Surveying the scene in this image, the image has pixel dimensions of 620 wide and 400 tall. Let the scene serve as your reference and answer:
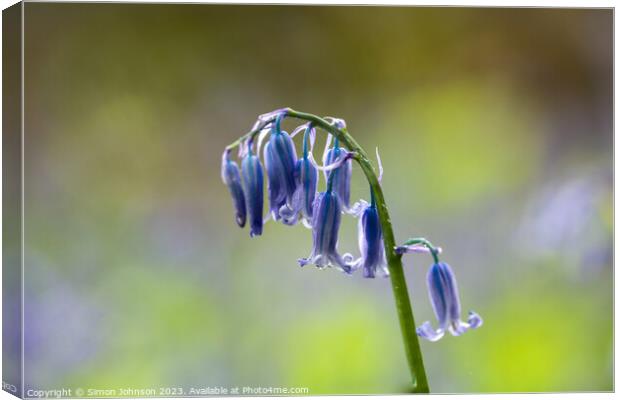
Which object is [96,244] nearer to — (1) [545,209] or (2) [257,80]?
(2) [257,80]

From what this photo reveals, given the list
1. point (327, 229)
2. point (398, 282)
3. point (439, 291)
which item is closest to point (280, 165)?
point (327, 229)

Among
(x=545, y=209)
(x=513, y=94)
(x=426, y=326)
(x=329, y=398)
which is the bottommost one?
(x=329, y=398)

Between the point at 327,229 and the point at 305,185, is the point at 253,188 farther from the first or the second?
the point at 327,229

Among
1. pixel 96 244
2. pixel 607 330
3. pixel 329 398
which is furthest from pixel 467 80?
→ pixel 96 244

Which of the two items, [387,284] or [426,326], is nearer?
[426,326]

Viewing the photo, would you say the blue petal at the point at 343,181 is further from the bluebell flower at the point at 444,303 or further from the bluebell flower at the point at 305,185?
the bluebell flower at the point at 444,303

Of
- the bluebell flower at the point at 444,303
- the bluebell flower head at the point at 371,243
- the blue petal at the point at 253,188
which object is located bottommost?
the bluebell flower at the point at 444,303

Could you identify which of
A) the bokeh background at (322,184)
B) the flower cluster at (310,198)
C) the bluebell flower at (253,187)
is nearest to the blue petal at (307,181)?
the flower cluster at (310,198)
